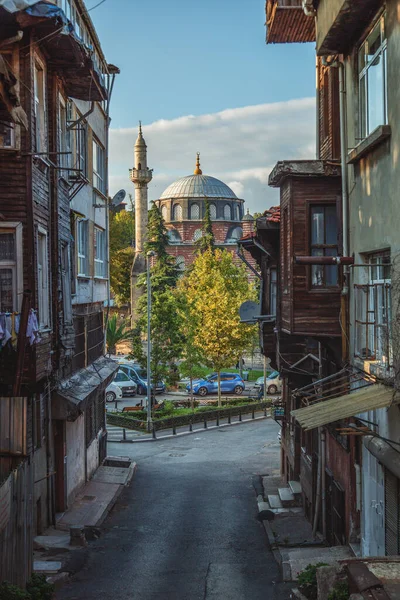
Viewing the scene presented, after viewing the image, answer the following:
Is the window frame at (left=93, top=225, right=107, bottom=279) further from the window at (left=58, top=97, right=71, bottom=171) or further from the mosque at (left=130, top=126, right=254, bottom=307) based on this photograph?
the mosque at (left=130, top=126, right=254, bottom=307)

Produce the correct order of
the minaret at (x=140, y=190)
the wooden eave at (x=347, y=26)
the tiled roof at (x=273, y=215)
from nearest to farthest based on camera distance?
the wooden eave at (x=347, y=26) → the tiled roof at (x=273, y=215) → the minaret at (x=140, y=190)

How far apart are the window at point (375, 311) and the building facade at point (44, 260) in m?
5.55

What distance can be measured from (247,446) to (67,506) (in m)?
16.5

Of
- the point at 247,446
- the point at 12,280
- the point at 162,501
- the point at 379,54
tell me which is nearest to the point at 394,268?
the point at 379,54

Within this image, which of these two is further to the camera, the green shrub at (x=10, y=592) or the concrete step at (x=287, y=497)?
the concrete step at (x=287, y=497)

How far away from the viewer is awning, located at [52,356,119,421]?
19266 millimetres

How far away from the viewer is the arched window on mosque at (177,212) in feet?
320

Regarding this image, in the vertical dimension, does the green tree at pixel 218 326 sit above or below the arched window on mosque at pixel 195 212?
below

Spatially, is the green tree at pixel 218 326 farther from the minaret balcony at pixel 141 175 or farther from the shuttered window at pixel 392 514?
the shuttered window at pixel 392 514

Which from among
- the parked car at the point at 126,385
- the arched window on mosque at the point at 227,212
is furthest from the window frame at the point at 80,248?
the arched window on mosque at the point at 227,212

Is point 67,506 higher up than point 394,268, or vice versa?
point 394,268

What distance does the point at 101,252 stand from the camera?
2767cm

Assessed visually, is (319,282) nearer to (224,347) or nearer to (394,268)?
(394,268)

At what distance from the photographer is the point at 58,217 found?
59.4 feet
